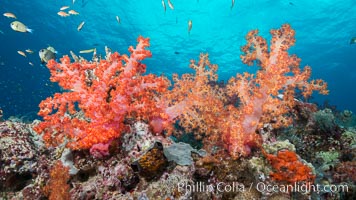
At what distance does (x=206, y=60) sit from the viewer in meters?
5.40

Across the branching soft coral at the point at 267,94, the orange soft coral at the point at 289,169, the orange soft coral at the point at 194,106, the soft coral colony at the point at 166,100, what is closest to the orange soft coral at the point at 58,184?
the soft coral colony at the point at 166,100

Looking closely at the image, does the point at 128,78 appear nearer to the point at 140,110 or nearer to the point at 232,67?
the point at 140,110

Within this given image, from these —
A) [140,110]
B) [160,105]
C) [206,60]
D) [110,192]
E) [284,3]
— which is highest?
[284,3]

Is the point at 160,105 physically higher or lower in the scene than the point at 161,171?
higher

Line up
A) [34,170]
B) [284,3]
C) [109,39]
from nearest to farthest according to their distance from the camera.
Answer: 1. [34,170]
2. [284,3]
3. [109,39]

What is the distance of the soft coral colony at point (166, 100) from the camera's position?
4.07m

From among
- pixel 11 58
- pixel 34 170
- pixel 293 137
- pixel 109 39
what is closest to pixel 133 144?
pixel 34 170

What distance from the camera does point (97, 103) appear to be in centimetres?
402

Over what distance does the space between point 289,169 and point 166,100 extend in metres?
2.51

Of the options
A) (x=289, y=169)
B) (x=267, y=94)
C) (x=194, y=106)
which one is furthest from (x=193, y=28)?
(x=289, y=169)

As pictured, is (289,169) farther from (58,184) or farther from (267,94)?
(58,184)

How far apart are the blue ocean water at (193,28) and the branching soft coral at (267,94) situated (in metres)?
25.6

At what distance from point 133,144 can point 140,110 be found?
621 mm

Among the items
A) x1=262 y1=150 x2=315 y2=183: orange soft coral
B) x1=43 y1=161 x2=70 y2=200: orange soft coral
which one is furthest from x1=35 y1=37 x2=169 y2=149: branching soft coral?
x1=262 y1=150 x2=315 y2=183: orange soft coral
